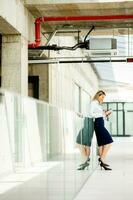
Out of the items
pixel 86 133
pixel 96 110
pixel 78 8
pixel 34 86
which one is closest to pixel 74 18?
pixel 78 8

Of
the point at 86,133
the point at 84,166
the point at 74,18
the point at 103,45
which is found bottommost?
the point at 84,166

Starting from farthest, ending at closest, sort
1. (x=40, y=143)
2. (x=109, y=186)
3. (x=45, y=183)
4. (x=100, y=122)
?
(x=100, y=122)
(x=109, y=186)
(x=45, y=183)
(x=40, y=143)

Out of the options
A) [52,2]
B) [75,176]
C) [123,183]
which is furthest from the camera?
[52,2]

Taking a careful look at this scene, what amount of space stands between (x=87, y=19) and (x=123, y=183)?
13.7 ft

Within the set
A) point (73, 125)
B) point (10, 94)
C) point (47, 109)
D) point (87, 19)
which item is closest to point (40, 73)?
point (87, 19)

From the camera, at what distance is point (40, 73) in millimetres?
15102

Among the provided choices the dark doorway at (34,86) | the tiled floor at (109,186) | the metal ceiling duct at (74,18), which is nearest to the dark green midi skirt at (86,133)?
the tiled floor at (109,186)

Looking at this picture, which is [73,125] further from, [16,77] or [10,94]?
[10,94]

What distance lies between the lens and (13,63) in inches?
421

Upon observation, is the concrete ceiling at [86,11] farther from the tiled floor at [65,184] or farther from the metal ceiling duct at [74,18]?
the tiled floor at [65,184]

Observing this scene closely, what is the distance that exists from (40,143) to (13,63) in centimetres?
637

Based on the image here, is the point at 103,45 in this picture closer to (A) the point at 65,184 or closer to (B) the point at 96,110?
(B) the point at 96,110

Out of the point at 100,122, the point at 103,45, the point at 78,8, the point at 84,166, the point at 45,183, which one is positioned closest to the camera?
the point at 45,183

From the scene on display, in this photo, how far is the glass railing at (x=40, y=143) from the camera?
11.0 feet
